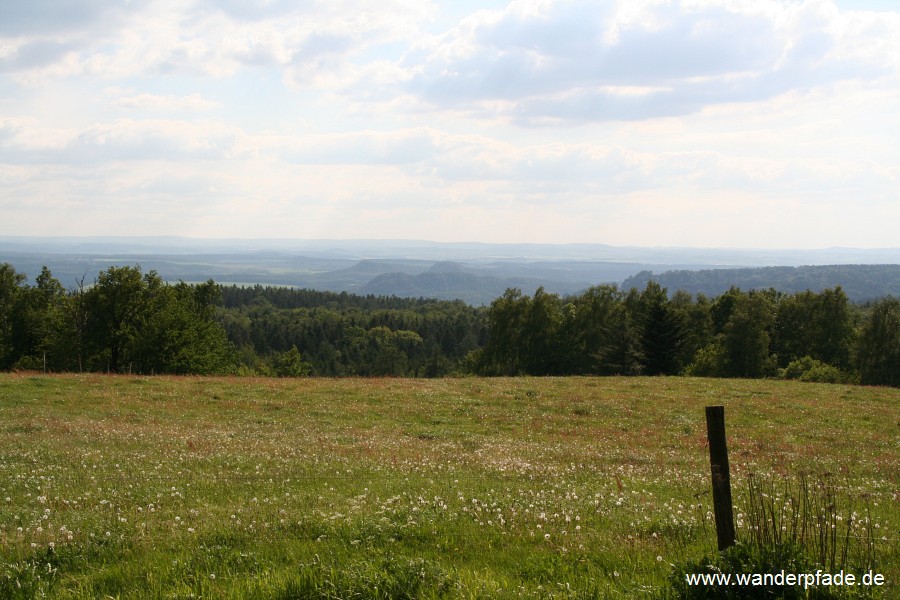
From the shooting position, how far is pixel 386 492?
11.0 metres

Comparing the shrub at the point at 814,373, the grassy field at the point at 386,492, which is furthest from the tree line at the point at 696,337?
the grassy field at the point at 386,492

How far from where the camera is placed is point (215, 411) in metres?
26.7

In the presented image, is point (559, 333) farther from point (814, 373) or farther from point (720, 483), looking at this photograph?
point (720, 483)

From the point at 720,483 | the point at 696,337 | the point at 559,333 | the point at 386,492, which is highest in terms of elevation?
the point at 720,483

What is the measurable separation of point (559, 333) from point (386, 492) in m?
86.5

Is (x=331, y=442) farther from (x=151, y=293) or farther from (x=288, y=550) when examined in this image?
(x=151, y=293)

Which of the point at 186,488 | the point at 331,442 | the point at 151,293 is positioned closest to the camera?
the point at 186,488

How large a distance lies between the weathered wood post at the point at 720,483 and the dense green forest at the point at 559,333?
50.4 meters

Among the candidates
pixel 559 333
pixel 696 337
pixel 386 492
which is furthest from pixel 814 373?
pixel 386 492

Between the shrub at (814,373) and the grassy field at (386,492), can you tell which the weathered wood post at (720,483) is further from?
the shrub at (814,373)

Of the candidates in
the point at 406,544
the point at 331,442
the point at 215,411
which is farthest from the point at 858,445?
the point at 215,411

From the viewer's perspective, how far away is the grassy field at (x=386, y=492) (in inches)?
257

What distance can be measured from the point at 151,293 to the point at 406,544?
68.1 meters

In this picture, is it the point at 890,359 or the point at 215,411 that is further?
the point at 890,359
